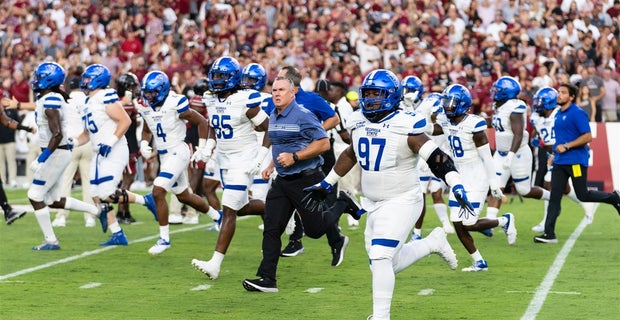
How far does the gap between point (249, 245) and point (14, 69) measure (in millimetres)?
12480

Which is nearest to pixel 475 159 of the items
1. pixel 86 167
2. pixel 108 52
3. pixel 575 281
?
pixel 575 281

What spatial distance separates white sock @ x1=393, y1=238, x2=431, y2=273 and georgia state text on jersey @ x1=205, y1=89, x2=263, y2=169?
2.50 meters

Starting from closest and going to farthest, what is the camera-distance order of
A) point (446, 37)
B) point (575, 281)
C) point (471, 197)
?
1. point (575, 281)
2. point (471, 197)
3. point (446, 37)

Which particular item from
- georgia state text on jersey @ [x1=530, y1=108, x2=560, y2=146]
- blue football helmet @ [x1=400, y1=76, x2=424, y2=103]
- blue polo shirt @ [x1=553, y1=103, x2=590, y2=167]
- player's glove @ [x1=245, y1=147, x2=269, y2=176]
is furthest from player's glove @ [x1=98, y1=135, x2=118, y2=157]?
georgia state text on jersey @ [x1=530, y1=108, x2=560, y2=146]

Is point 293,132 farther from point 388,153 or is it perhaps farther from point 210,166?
point 210,166

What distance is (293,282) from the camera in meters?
9.62

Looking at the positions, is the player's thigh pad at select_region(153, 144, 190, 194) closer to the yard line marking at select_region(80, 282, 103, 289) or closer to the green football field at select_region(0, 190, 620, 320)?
the green football field at select_region(0, 190, 620, 320)

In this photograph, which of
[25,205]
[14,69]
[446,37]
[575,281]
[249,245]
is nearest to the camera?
[575,281]

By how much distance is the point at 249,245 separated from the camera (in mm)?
12336

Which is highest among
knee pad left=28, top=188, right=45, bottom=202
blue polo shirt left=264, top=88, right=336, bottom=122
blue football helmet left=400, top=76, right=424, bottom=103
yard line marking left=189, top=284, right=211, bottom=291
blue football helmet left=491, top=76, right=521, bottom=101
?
blue polo shirt left=264, top=88, right=336, bottom=122

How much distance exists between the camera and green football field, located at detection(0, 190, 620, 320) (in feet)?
26.8

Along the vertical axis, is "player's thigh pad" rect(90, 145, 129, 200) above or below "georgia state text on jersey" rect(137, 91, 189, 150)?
below

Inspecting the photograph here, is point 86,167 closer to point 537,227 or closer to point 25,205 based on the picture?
point 25,205

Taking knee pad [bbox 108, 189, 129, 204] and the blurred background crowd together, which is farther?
the blurred background crowd
